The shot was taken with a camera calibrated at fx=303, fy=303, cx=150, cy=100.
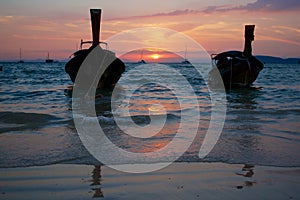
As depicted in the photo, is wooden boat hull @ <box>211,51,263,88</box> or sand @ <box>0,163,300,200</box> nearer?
sand @ <box>0,163,300,200</box>

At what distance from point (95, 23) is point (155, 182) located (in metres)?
14.6

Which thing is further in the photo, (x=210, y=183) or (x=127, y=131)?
(x=127, y=131)

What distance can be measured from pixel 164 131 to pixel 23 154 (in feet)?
10.7

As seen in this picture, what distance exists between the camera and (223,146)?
227 inches

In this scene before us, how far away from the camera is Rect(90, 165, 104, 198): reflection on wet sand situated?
3.37 m

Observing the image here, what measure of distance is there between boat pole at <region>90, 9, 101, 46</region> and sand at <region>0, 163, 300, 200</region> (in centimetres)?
1340

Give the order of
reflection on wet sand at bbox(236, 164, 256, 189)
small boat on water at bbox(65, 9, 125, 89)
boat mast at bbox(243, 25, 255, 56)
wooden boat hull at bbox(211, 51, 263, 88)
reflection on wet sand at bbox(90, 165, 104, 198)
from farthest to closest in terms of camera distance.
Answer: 1. boat mast at bbox(243, 25, 255, 56)
2. wooden boat hull at bbox(211, 51, 263, 88)
3. small boat on water at bbox(65, 9, 125, 89)
4. reflection on wet sand at bbox(236, 164, 256, 189)
5. reflection on wet sand at bbox(90, 165, 104, 198)

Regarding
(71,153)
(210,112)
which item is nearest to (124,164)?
(71,153)

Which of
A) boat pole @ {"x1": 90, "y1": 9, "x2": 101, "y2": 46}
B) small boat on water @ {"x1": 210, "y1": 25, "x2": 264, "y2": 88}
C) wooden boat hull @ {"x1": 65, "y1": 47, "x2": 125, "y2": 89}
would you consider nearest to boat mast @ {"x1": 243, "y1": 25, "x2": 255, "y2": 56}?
small boat on water @ {"x1": 210, "y1": 25, "x2": 264, "y2": 88}

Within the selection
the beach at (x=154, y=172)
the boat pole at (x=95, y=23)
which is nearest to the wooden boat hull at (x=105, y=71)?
the boat pole at (x=95, y=23)

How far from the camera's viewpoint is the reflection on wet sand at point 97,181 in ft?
11.0

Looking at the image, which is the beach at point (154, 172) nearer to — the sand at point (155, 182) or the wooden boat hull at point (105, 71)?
the sand at point (155, 182)

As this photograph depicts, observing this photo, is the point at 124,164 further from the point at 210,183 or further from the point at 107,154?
the point at 210,183

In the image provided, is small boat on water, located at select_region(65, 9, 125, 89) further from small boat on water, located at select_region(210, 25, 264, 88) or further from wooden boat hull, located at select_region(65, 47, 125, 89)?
small boat on water, located at select_region(210, 25, 264, 88)
